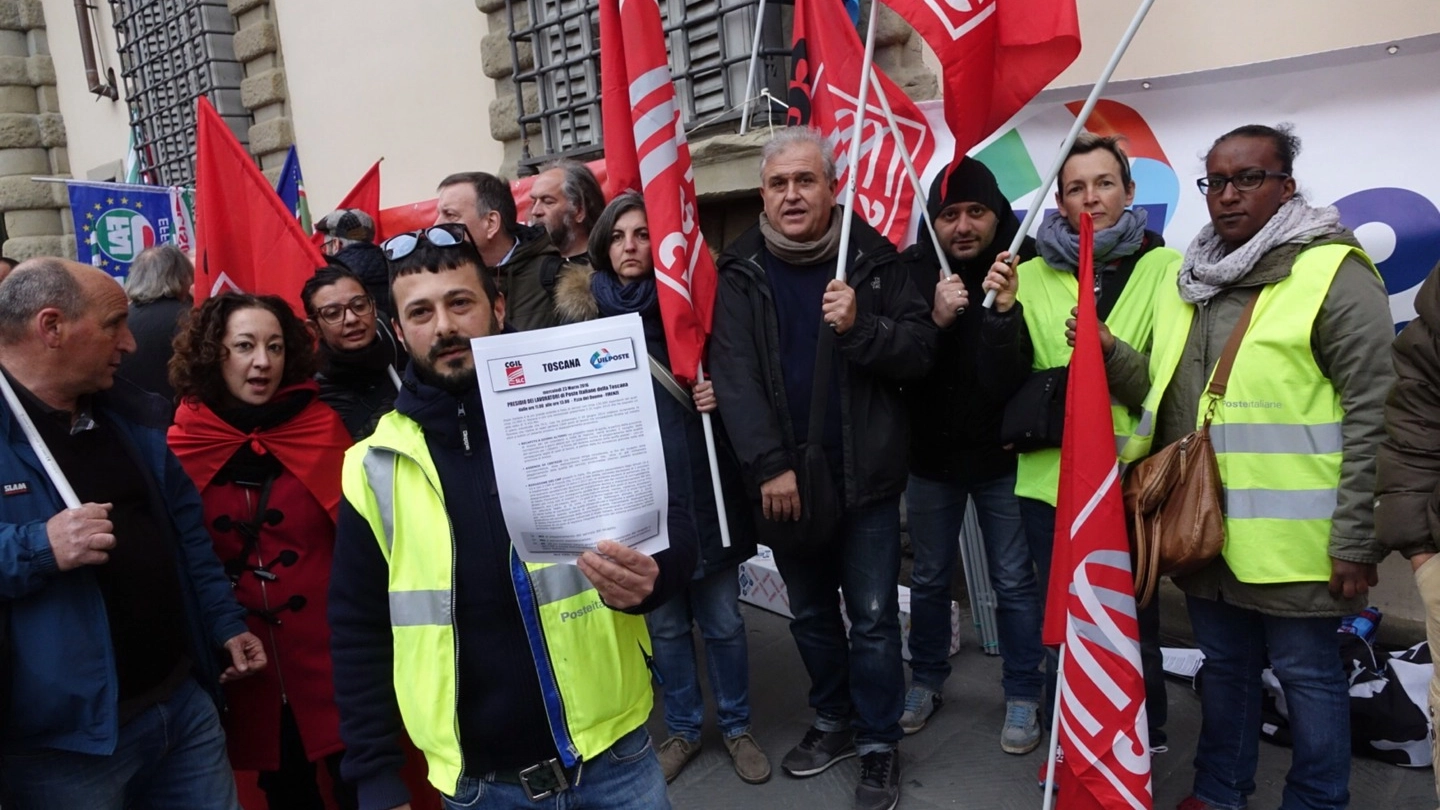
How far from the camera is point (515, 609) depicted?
1728 millimetres

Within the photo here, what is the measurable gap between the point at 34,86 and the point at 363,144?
25.5ft

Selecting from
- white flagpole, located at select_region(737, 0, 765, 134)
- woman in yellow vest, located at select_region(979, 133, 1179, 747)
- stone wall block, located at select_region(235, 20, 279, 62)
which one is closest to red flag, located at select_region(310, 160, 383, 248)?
white flagpole, located at select_region(737, 0, 765, 134)

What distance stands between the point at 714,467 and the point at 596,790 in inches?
51.7

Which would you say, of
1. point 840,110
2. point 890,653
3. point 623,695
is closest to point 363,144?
point 840,110

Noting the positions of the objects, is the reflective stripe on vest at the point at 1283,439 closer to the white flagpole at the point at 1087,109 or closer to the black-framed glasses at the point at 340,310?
the white flagpole at the point at 1087,109

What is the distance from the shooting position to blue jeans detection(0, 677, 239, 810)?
1999mm

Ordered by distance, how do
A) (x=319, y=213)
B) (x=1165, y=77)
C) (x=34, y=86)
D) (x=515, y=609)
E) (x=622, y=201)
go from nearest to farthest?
(x=515, y=609) → (x=622, y=201) → (x=1165, y=77) → (x=319, y=213) → (x=34, y=86)

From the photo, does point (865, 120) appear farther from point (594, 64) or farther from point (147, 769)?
point (147, 769)

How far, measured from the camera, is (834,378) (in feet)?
9.32

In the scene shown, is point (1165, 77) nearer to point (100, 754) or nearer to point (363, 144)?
point (100, 754)

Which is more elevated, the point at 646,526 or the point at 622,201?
the point at 622,201

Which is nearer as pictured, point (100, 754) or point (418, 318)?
point (418, 318)

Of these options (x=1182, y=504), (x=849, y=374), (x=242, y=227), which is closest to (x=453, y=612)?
(x=849, y=374)

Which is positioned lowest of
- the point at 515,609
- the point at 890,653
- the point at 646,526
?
the point at 890,653
